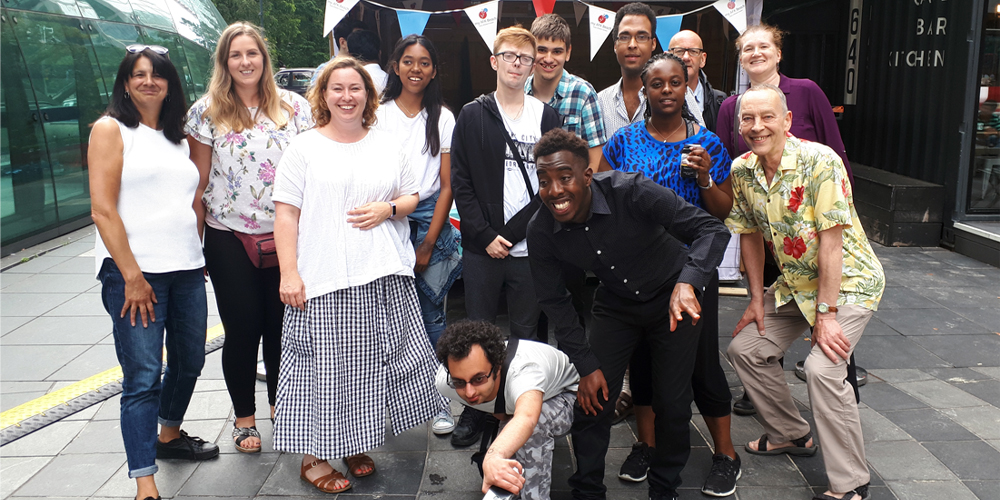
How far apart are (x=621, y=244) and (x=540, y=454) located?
88cm

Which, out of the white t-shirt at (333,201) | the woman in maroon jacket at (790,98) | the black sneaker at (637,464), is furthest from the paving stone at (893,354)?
the white t-shirt at (333,201)

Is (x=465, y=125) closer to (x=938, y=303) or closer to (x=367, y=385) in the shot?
(x=367, y=385)

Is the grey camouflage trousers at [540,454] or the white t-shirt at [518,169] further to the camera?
the white t-shirt at [518,169]

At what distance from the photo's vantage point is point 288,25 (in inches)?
1264

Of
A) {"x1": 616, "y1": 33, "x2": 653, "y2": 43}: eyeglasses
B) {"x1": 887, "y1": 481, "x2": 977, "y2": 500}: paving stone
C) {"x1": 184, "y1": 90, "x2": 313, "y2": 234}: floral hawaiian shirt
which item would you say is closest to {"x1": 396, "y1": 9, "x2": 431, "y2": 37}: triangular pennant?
{"x1": 616, "y1": 33, "x2": 653, "y2": 43}: eyeglasses

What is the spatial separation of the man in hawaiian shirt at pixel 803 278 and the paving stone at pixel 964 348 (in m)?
2.02

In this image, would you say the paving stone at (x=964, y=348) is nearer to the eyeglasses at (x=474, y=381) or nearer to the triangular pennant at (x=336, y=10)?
the eyeglasses at (x=474, y=381)

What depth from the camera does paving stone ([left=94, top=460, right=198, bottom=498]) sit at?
3.31 m

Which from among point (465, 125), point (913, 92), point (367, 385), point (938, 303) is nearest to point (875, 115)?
point (913, 92)

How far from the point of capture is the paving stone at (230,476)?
3.32 m

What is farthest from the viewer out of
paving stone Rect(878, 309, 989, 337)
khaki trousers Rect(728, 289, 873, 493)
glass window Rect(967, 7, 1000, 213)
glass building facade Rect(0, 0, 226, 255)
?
glass building facade Rect(0, 0, 226, 255)

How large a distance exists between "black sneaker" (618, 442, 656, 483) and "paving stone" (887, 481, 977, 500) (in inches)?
40.6

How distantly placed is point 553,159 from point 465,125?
3.26 feet

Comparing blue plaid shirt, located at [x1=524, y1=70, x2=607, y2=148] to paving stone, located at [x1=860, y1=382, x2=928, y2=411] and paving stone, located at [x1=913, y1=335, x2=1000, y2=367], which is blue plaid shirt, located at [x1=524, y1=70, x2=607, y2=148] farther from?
paving stone, located at [x1=913, y1=335, x2=1000, y2=367]
